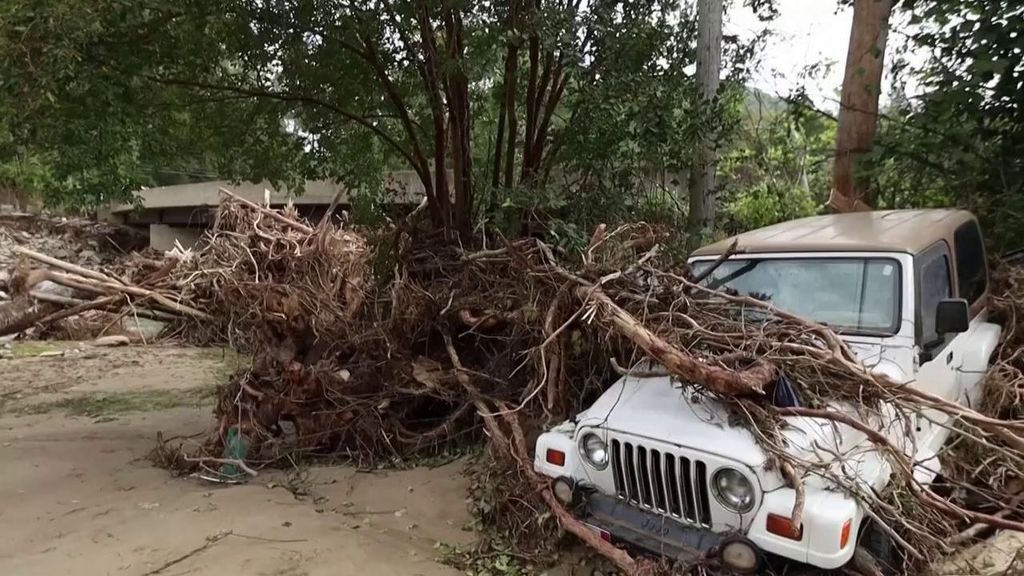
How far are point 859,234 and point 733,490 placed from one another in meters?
2.35

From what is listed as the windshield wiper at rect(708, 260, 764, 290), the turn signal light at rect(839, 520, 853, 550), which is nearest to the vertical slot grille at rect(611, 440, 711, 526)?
the turn signal light at rect(839, 520, 853, 550)

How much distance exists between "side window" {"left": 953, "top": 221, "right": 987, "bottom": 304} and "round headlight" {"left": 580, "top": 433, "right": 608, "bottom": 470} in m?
3.06

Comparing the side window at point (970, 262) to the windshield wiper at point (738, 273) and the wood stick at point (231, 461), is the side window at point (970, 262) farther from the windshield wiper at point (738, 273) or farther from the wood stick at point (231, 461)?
the wood stick at point (231, 461)

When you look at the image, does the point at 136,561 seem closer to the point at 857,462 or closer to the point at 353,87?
the point at 857,462

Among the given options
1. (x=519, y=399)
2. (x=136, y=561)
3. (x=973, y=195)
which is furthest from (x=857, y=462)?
(x=973, y=195)

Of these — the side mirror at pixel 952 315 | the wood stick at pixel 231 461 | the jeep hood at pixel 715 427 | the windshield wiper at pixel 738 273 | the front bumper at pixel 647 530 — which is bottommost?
the wood stick at pixel 231 461

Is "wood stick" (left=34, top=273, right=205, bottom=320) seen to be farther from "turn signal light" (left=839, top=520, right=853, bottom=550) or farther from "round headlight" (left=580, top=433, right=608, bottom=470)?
"turn signal light" (left=839, top=520, right=853, bottom=550)

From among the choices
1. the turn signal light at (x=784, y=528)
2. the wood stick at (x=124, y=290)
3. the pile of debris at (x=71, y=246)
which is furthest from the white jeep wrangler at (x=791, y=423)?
the pile of debris at (x=71, y=246)

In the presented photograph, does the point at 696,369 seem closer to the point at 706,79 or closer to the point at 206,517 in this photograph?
the point at 206,517

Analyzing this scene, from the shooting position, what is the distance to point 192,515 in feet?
17.3

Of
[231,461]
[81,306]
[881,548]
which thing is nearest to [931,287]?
[881,548]

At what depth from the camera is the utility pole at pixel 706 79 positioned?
761 centimetres

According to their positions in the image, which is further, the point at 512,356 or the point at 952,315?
the point at 512,356

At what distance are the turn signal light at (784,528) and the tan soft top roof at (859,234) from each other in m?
2.08
